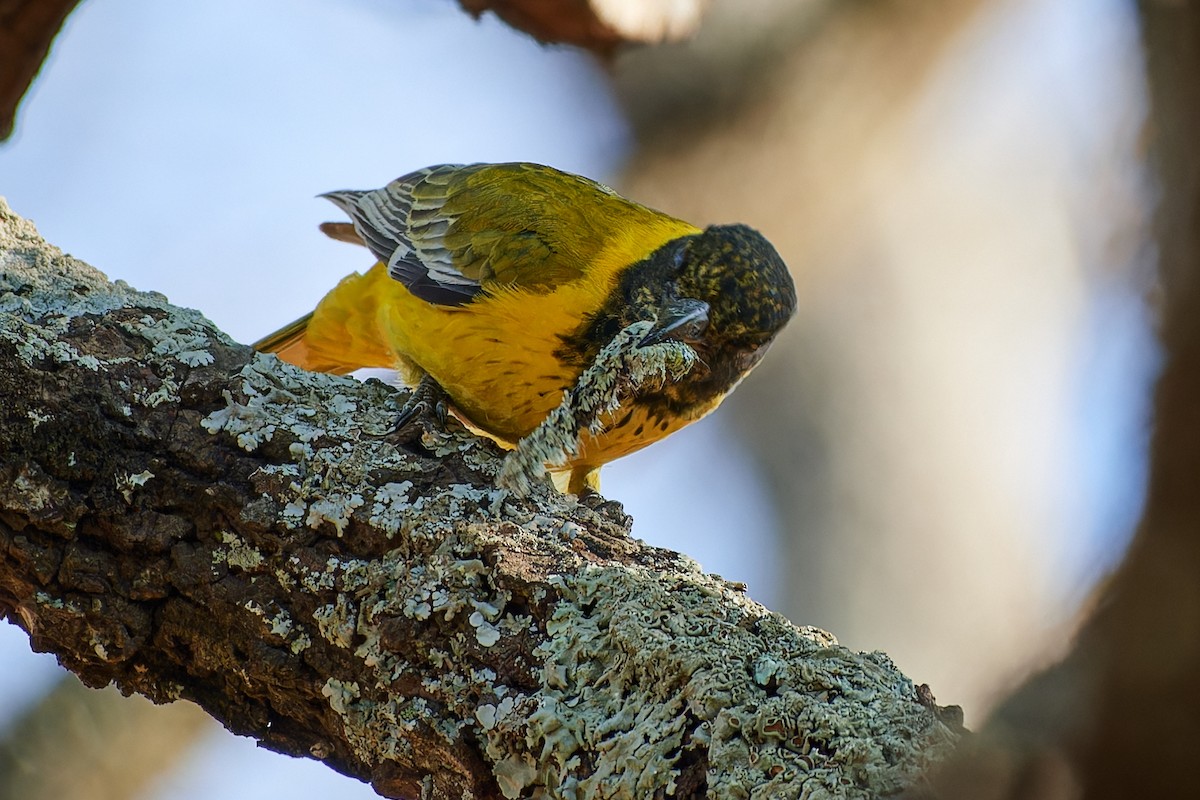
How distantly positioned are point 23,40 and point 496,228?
145cm

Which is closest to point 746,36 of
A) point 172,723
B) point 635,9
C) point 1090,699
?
point 635,9

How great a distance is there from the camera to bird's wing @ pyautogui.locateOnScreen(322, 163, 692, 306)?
3291mm

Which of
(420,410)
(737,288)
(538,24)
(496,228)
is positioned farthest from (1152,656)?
(538,24)

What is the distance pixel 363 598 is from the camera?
207cm

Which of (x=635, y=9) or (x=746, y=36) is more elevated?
(x=746, y=36)

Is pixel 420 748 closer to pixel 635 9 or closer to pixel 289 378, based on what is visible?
Result: pixel 289 378

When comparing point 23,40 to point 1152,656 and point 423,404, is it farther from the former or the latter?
point 1152,656

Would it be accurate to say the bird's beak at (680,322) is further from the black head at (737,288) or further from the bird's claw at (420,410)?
the bird's claw at (420,410)

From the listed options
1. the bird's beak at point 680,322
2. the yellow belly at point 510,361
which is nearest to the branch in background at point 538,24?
the yellow belly at point 510,361

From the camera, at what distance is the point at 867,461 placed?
5.59 m

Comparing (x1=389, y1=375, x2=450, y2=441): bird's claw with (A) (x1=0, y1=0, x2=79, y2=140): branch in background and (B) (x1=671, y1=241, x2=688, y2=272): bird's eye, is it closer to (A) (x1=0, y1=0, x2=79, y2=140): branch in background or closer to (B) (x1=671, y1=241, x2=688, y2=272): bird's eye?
(B) (x1=671, y1=241, x2=688, y2=272): bird's eye

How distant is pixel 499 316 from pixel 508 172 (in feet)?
2.77

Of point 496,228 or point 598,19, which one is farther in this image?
point 598,19

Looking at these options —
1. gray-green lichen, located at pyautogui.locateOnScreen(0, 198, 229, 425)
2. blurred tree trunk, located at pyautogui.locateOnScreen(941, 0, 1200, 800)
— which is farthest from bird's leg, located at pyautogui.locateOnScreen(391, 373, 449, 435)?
blurred tree trunk, located at pyautogui.locateOnScreen(941, 0, 1200, 800)
